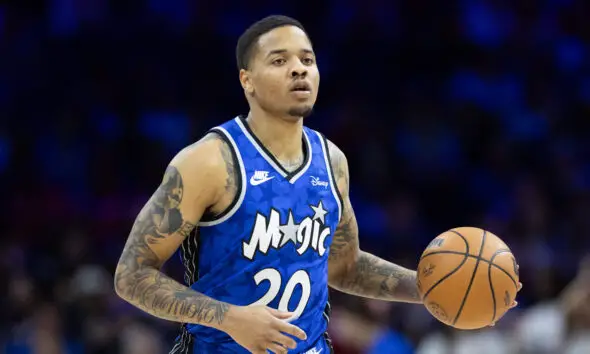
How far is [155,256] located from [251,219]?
1.56 ft

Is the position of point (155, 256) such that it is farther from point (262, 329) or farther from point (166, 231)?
point (262, 329)

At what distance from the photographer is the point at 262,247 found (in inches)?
182

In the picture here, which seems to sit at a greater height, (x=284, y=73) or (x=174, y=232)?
(x=284, y=73)

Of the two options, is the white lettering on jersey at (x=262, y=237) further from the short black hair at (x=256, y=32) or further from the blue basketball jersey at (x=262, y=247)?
the short black hair at (x=256, y=32)

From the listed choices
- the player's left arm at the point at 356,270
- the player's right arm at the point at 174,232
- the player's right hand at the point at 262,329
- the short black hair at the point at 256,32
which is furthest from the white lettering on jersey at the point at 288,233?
the short black hair at the point at 256,32

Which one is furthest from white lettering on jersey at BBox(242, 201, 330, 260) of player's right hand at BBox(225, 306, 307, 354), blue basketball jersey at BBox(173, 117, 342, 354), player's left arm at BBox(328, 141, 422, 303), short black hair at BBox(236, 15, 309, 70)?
short black hair at BBox(236, 15, 309, 70)

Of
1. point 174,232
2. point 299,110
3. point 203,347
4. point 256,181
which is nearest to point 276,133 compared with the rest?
point 299,110

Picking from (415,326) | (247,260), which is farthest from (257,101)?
(415,326)

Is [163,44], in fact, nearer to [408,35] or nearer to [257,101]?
[408,35]

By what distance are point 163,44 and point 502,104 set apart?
4.46 meters

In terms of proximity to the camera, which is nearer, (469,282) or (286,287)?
(286,287)

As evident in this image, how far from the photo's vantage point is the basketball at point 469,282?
4.79 metres

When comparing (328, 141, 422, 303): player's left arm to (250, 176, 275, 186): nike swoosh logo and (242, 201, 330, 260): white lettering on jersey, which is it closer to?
(242, 201, 330, 260): white lettering on jersey

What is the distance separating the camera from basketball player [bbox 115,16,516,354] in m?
4.46
